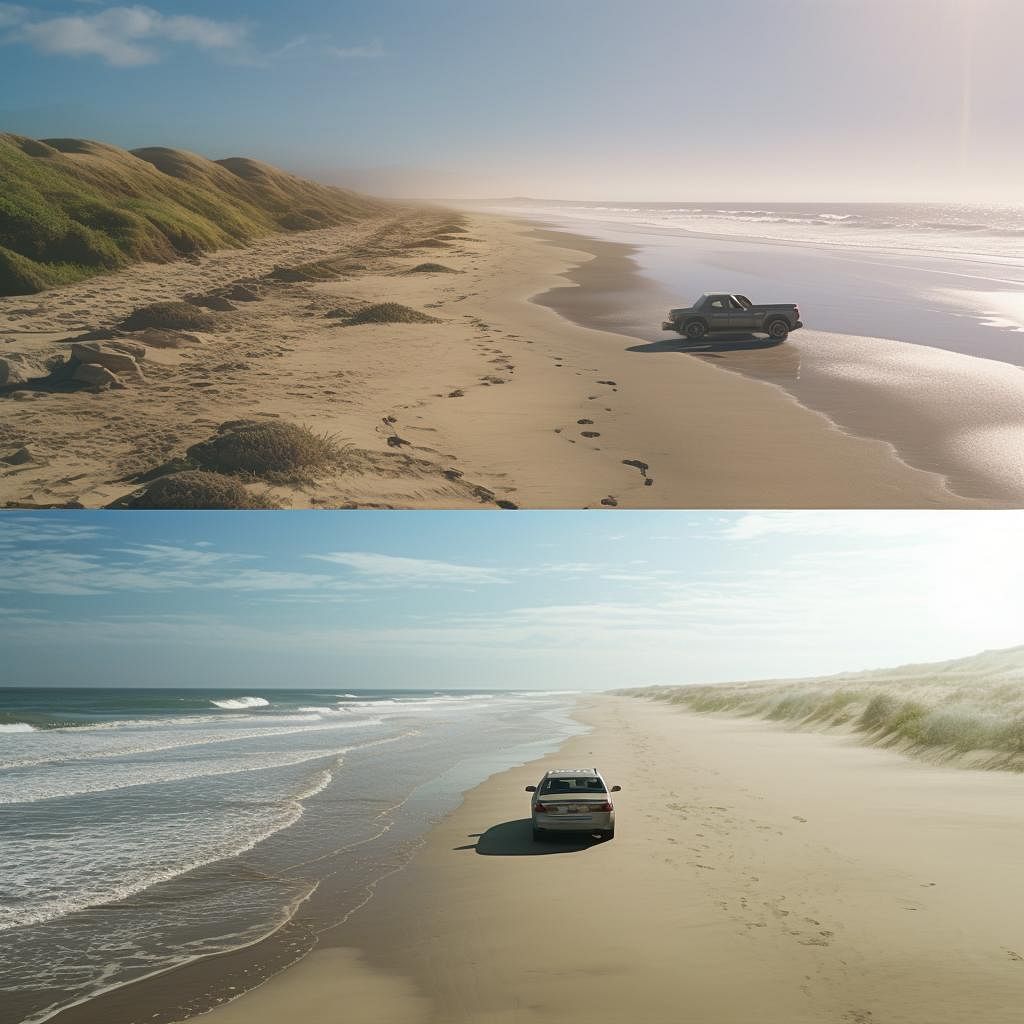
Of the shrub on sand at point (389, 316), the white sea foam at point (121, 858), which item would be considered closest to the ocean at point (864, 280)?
the shrub on sand at point (389, 316)

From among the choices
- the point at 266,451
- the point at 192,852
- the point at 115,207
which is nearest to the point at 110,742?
the point at 115,207

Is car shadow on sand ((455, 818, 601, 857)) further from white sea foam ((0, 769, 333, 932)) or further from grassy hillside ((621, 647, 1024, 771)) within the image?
grassy hillside ((621, 647, 1024, 771))

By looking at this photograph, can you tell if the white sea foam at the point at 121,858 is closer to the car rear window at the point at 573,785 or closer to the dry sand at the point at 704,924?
the dry sand at the point at 704,924

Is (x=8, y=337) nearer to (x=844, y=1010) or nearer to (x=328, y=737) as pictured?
(x=844, y=1010)

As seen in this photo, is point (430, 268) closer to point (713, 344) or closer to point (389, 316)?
point (389, 316)

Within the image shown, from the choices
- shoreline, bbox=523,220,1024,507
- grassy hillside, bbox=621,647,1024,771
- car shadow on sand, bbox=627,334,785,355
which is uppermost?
car shadow on sand, bbox=627,334,785,355

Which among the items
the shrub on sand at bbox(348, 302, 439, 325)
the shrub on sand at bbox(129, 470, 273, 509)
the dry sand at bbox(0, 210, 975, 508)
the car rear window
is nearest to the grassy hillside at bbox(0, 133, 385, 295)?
the dry sand at bbox(0, 210, 975, 508)

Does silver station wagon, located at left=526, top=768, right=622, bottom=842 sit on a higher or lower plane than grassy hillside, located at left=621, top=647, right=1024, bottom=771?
higher
